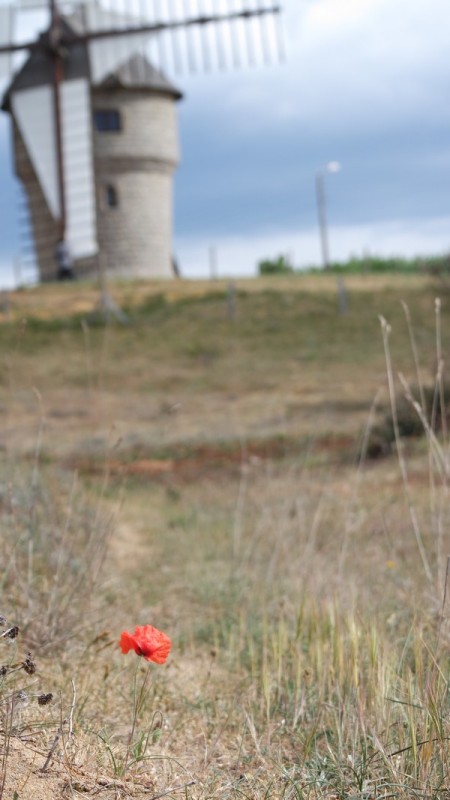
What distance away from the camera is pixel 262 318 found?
23.0 metres

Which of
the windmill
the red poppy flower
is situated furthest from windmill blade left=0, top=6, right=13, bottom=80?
the red poppy flower

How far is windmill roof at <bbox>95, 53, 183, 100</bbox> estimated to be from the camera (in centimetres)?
2771

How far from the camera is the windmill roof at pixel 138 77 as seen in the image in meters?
27.7

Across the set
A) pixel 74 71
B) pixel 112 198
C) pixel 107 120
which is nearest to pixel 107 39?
pixel 74 71

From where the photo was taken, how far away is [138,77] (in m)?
28.0

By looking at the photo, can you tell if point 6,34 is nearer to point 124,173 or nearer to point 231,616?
point 124,173

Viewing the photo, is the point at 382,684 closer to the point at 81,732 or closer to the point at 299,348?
the point at 81,732

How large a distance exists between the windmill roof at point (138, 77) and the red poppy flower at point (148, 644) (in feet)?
88.4

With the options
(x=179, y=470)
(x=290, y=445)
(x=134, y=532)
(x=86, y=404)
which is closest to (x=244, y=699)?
Answer: (x=134, y=532)

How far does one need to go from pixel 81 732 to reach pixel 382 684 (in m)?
0.82

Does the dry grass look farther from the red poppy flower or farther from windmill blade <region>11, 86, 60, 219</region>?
windmill blade <region>11, 86, 60, 219</region>

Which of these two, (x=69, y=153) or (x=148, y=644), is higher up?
(x=69, y=153)

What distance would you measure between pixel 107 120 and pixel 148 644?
89.3 ft

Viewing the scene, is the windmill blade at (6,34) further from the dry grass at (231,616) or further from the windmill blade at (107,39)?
the dry grass at (231,616)
